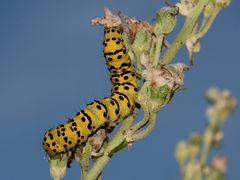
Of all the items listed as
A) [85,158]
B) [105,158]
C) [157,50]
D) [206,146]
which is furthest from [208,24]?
[206,146]

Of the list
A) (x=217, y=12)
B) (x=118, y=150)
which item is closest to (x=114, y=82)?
(x=118, y=150)

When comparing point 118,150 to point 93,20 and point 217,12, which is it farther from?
point 93,20

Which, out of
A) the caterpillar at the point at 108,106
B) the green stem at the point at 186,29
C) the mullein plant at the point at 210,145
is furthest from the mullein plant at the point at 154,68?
the mullein plant at the point at 210,145

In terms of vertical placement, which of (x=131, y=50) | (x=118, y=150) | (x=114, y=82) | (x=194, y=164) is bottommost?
(x=194, y=164)

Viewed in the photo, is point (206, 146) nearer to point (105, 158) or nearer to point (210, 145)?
point (210, 145)

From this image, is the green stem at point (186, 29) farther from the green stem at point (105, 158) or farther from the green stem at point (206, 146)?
the green stem at point (206, 146)
